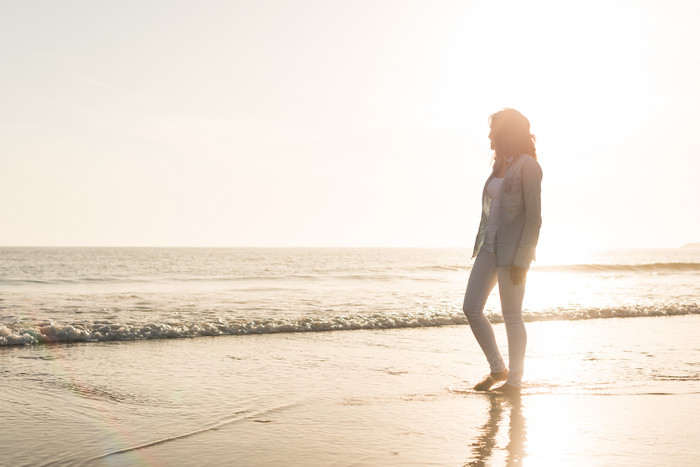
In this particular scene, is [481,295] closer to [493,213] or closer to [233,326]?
[493,213]

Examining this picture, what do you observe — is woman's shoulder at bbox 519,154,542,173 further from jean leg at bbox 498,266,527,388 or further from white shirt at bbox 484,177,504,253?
jean leg at bbox 498,266,527,388

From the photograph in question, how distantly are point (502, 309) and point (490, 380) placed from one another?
0.58m

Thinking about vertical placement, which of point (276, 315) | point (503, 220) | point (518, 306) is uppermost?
point (503, 220)

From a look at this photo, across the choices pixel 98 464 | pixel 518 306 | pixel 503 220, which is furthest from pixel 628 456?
pixel 98 464

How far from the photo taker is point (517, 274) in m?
4.74

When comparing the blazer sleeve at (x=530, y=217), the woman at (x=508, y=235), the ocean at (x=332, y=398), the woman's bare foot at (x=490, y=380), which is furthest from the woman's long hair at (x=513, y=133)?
the ocean at (x=332, y=398)

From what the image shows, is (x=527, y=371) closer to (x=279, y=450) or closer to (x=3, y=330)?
(x=279, y=450)

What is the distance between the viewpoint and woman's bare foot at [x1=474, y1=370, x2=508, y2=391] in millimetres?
4996

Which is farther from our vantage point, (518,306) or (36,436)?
Result: (518,306)

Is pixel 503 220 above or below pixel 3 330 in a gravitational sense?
above

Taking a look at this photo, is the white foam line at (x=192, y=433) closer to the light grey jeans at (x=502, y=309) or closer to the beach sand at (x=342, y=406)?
the beach sand at (x=342, y=406)

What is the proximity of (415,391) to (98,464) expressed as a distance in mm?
2555

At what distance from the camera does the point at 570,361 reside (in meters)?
6.56

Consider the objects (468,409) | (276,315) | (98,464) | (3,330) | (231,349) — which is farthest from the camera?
(276,315)
